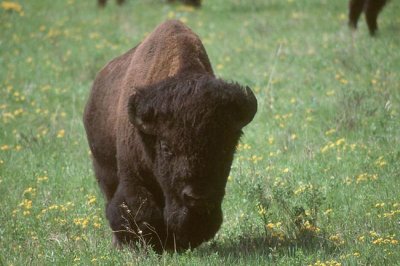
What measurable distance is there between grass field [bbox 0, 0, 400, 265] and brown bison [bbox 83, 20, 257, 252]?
0.32 metres

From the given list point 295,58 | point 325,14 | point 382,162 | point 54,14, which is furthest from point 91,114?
point 54,14

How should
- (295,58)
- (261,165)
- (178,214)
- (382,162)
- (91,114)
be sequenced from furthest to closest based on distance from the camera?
1. (295,58)
2. (261,165)
3. (382,162)
4. (91,114)
5. (178,214)

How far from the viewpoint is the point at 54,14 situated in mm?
21125

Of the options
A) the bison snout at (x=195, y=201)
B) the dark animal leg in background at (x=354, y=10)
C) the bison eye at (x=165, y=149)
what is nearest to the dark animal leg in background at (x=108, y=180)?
the bison eye at (x=165, y=149)

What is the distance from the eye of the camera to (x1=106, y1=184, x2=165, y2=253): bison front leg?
6.74 m

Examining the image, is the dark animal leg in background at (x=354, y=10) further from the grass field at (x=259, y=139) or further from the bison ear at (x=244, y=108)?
the bison ear at (x=244, y=108)

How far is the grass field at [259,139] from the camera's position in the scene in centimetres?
705

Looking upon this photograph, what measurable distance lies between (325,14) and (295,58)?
4547mm

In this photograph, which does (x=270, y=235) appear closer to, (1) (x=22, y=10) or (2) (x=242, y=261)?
(2) (x=242, y=261)

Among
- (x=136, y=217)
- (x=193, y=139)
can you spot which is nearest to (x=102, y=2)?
Result: (x=136, y=217)

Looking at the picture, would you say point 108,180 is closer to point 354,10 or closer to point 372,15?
point 372,15

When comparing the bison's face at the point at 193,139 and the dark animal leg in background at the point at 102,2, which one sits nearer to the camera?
the bison's face at the point at 193,139

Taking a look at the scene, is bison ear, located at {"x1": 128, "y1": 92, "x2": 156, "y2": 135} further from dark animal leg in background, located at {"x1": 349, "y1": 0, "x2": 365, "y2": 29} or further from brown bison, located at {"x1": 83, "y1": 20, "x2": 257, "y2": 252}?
dark animal leg in background, located at {"x1": 349, "y1": 0, "x2": 365, "y2": 29}

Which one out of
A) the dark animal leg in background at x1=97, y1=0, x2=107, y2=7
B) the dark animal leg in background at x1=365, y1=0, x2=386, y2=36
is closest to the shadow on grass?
the dark animal leg in background at x1=365, y1=0, x2=386, y2=36
